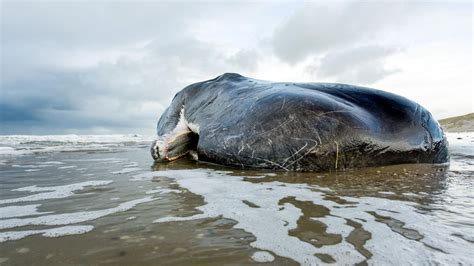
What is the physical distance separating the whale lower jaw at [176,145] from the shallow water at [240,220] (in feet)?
5.61

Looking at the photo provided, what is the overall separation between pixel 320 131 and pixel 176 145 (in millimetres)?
2283

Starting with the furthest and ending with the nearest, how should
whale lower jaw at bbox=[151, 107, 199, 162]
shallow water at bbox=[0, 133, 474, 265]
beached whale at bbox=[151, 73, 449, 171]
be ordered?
whale lower jaw at bbox=[151, 107, 199, 162]
beached whale at bbox=[151, 73, 449, 171]
shallow water at bbox=[0, 133, 474, 265]

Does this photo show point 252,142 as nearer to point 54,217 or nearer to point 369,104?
point 369,104

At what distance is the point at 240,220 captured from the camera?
173 centimetres

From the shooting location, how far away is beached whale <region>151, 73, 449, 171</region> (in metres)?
3.40

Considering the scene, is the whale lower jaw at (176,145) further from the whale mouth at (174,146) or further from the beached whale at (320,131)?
the beached whale at (320,131)

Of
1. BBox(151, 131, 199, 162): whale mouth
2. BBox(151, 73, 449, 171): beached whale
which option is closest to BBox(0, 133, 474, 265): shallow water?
BBox(151, 73, 449, 171): beached whale

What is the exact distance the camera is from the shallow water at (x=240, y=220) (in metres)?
1.28

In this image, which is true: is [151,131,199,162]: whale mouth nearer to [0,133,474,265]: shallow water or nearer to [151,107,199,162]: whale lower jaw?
[151,107,199,162]: whale lower jaw

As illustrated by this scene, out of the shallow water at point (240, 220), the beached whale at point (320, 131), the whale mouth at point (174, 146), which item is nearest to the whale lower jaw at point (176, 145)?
the whale mouth at point (174, 146)

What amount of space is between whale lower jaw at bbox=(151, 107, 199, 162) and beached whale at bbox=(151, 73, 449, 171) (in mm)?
610

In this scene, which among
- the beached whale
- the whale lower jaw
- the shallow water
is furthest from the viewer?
the whale lower jaw

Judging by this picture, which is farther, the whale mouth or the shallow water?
the whale mouth

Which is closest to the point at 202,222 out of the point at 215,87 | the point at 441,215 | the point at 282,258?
the point at 282,258
